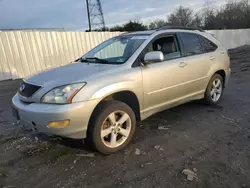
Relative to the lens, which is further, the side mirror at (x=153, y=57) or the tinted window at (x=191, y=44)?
the tinted window at (x=191, y=44)

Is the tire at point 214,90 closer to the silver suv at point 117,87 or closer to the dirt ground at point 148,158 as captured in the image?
the silver suv at point 117,87

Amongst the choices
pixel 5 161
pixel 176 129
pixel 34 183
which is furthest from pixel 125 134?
pixel 5 161

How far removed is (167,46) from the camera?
4516 millimetres

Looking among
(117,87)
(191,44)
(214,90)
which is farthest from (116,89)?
(214,90)

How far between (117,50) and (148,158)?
2.01m

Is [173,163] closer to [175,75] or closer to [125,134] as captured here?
[125,134]

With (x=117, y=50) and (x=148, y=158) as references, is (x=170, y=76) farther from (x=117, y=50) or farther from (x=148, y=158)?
(x=148, y=158)

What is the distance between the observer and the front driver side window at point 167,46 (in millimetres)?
4306

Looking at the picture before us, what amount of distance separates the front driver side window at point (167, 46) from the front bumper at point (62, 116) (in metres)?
1.69

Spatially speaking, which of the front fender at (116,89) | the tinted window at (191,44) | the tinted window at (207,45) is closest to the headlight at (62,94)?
the front fender at (116,89)

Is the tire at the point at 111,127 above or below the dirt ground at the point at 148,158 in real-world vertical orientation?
above

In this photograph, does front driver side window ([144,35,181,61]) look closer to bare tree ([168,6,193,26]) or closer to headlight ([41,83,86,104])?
headlight ([41,83,86,104])

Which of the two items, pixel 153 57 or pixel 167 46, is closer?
pixel 153 57

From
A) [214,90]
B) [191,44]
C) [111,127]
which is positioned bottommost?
[214,90]
